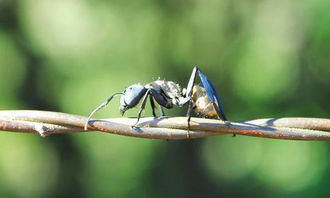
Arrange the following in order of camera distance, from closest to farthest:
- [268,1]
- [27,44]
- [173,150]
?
1. [27,44]
2. [173,150]
3. [268,1]

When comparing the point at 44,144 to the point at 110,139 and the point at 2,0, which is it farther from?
the point at 2,0

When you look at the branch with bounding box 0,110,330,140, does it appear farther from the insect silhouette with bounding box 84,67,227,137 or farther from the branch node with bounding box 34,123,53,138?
the insect silhouette with bounding box 84,67,227,137

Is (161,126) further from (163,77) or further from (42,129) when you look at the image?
(163,77)

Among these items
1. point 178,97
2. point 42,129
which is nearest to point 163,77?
point 178,97

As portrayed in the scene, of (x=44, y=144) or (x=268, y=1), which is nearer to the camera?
(x=44, y=144)

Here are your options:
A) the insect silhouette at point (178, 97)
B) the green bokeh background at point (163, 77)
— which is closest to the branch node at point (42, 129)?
the insect silhouette at point (178, 97)

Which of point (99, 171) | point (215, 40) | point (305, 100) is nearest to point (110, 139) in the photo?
point (99, 171)
